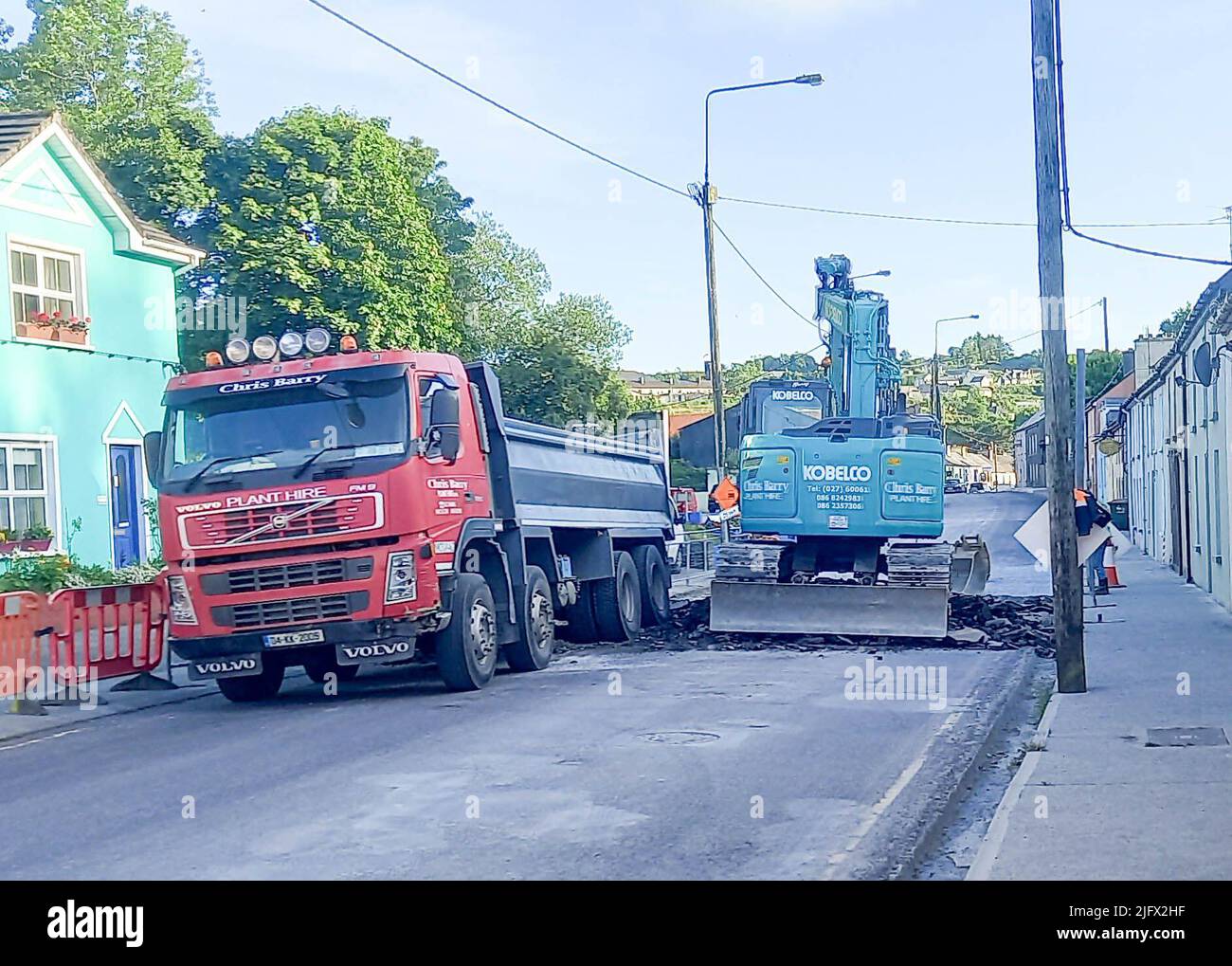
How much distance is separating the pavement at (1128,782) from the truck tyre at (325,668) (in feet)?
21.4

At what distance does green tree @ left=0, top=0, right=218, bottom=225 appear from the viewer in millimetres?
34969

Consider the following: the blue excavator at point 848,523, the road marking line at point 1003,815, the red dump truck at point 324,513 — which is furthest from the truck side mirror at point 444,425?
the blue excavator at point 848,523

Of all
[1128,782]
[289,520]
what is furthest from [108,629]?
[1128,782]

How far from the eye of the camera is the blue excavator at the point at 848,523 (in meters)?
17.0

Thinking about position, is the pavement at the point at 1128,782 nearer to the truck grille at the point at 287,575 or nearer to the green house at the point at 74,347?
the truck grille at the point at 287,575

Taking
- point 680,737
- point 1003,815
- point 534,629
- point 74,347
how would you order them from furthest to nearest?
point 74,347 < point 534,629 < point 680,737 < point 1003,815

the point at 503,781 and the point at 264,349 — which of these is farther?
the point at 264,349

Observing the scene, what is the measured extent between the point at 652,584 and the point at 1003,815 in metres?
12.6

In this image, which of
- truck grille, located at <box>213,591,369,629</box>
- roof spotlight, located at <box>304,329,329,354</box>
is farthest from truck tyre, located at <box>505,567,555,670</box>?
roof spotlight, located at <box>304,329,329,354</box>

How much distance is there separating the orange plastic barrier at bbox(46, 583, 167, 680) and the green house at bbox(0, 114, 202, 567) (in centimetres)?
782

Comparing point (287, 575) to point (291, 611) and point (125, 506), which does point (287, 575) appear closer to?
point (291, 611)

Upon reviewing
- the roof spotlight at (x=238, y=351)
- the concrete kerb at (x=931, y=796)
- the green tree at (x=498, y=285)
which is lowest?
the concrete kerb at (x=931, y=796)

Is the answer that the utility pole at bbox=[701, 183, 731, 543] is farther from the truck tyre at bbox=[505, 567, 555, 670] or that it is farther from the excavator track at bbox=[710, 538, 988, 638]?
the truck tyre at bbox=[505, 567, 555, 670]

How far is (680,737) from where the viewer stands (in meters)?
10.9
